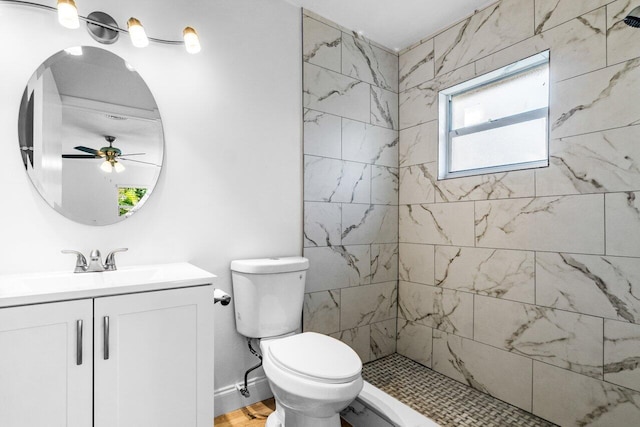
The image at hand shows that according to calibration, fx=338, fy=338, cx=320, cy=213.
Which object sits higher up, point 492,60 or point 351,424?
point 492,60

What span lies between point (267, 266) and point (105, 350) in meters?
0.79

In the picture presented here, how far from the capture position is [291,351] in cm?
151

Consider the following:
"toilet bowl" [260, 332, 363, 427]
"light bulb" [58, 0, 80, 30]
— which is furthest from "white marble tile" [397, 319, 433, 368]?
"light bulb" [58, 0, 80, 30]

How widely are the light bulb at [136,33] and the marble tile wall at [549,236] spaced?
72.4 inches

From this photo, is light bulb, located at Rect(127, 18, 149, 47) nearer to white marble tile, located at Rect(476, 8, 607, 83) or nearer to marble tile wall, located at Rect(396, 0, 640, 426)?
marble tile wall, located at Rect(396, 0, 640, 426)

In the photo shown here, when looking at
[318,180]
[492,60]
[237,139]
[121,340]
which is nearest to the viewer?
[121,340]

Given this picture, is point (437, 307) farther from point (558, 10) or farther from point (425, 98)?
point (558, 10)

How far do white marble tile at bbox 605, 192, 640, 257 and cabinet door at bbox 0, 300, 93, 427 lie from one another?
223cm

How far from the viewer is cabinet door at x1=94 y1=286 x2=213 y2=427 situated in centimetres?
119

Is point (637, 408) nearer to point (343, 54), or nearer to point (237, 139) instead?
point (237, 139)

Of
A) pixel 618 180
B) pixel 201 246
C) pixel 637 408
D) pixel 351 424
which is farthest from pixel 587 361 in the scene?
pixel 201 246

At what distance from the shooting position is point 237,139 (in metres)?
→ 1.94

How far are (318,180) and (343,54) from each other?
920 mm

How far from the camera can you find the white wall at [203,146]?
4.64ft
